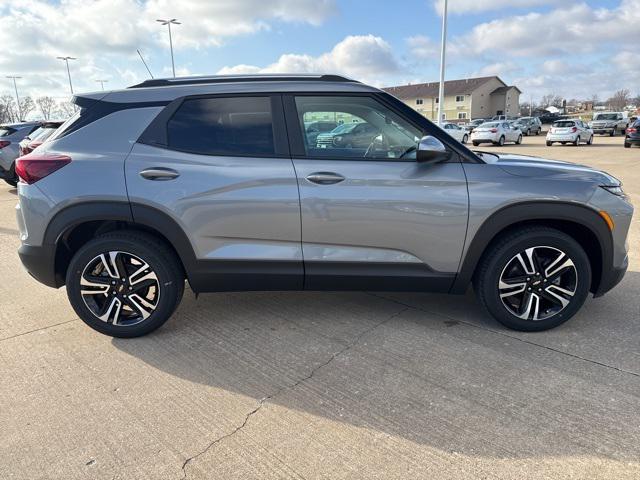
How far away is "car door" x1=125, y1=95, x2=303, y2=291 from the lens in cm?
320

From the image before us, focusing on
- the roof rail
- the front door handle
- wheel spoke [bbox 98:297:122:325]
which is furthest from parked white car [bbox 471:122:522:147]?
wheel spoke [bbox 98:297:122:325]

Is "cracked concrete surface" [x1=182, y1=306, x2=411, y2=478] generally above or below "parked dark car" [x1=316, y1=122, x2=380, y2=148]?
below

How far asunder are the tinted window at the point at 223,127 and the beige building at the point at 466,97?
7548cm

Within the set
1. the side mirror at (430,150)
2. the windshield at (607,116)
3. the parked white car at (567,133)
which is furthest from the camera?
the windshield at (607,116)

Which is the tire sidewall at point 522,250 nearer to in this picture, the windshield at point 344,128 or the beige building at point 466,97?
the windshield at point 344,128

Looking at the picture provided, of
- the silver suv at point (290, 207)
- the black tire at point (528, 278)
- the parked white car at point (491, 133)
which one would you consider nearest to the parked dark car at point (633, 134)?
the parked white car at point (491, 133)

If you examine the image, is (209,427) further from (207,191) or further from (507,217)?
(507,217)

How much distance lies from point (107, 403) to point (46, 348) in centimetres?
101

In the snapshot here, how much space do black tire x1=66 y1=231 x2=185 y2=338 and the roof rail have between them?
1150 millimetres

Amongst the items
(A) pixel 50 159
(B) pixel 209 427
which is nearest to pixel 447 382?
(B) pixel 209 427

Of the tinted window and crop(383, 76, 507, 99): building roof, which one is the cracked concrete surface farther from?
crop(383, 76, 507, 99): building roof

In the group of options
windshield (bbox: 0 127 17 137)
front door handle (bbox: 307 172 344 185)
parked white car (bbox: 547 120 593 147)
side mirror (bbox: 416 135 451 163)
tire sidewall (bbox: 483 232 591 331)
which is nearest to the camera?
side mirror (bbox: 416 135 451 163)

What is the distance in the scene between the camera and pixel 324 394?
2760 mm

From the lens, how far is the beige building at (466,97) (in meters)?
76.8
